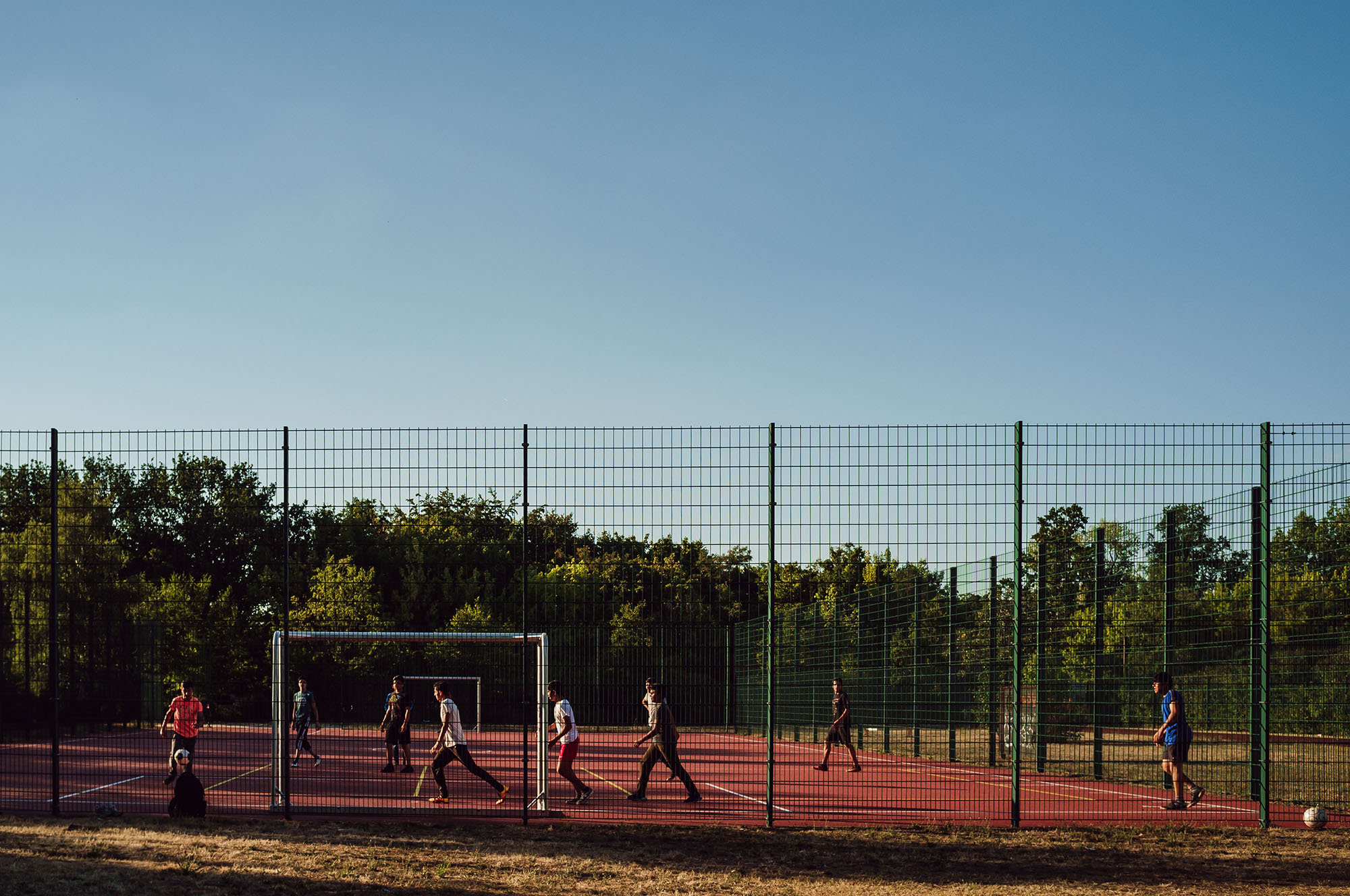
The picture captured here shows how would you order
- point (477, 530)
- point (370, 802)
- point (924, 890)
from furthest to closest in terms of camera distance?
point (370, 802)
point (477, 530)
point (924, 890)

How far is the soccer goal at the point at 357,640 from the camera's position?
41.1 feet

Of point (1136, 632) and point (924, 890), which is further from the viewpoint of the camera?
point (1136, 632)

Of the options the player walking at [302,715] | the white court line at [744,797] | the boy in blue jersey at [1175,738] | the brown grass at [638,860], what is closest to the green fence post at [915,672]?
the white court line at [744,797]

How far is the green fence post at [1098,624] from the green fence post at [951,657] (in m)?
1.89

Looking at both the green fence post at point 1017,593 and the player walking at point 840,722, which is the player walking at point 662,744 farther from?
the player walking at point 840,722

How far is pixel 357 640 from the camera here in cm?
1410

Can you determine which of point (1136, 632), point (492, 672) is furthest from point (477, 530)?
point (1136, 632)

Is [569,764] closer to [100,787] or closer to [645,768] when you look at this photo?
[645,768]

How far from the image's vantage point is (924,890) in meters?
9.47

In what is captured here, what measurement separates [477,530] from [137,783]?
8.61m

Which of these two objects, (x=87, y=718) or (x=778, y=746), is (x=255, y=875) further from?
(x=778, y=746)

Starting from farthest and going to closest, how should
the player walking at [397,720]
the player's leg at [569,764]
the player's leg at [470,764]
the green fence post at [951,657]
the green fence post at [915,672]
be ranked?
the green fence post at [915,672]
the player walking at [397,720]
the green fence post at [951,657]
the player's leg at [569,764]
the player's leg at [470,764]

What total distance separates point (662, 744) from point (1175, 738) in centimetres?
597

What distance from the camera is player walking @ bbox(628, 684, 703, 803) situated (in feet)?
43.4
